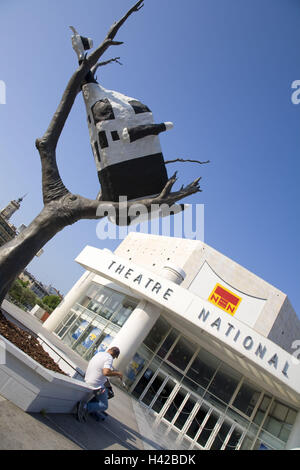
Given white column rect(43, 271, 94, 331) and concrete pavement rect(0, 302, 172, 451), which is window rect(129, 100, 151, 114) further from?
white column rect(43, 271, 94, 331)

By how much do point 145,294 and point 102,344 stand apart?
485 cm

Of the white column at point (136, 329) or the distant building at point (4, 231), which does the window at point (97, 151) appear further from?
the distant building at point (4, 231)

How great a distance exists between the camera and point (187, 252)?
18.4m

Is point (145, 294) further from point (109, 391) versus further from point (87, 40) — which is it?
point (87, 40)

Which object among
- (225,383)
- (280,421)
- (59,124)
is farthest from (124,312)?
(59,124)

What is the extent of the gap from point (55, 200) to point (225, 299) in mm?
14050

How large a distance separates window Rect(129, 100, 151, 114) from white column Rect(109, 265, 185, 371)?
9.22 metres

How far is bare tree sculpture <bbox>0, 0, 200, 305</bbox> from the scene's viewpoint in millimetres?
5168

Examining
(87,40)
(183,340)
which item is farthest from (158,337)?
(87,40)

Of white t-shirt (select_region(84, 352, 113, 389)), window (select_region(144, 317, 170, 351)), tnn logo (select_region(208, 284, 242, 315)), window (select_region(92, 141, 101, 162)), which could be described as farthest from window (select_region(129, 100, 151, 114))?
tnn logo (select_region(208, 284, 242, 315))

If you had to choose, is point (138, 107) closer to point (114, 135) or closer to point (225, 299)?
point (114, 135)

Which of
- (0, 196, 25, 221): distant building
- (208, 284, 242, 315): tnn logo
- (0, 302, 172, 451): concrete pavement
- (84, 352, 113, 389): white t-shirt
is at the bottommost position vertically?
(0, 302, 172, 451): concrete pavement

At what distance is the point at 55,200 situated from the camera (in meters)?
5.89
